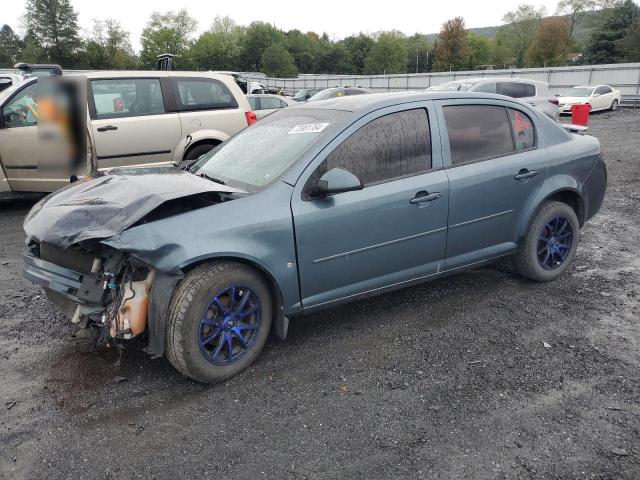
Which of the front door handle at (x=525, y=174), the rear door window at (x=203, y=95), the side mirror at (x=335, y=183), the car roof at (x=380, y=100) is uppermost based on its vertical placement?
the car roof at (x=380, y=100)

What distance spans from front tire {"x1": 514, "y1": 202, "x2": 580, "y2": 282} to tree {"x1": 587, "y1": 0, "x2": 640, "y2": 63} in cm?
5589

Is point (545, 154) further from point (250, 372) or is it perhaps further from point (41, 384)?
point (41, 384)

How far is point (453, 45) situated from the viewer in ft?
265

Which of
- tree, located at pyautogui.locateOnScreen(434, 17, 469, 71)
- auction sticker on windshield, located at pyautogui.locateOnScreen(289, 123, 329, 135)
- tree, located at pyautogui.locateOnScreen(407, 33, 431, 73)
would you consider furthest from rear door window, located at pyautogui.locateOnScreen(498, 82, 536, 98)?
tree, located at pyautogui.locateOnScreen(407, 33, 431, 73)

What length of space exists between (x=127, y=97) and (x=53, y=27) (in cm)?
8421

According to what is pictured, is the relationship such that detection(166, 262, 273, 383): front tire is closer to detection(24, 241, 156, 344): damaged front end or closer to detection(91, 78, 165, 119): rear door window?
detection(24, 241, 156, 344): damaged front end

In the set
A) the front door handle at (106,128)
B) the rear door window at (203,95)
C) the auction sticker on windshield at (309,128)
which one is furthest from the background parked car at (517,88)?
the auction sticker on windshield at (309,128)

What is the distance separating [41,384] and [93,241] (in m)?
Result: 1.01

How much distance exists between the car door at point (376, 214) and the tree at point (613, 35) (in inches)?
2251

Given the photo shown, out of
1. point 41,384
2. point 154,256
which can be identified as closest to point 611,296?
point 154,256

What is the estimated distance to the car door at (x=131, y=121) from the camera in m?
6.88

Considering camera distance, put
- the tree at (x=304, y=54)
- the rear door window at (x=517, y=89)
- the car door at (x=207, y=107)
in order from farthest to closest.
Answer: the tree at (x=304, y=54) → the rear door window at (x=517, y=89) → the car door at (x=207, y=107)

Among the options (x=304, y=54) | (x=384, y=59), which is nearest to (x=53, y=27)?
(x=304, y=54)

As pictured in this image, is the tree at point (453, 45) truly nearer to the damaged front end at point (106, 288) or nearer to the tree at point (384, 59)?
the tree at point (384, 59)
